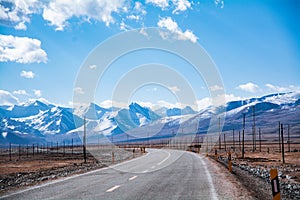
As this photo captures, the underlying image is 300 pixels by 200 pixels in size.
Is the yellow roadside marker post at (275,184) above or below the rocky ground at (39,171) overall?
above

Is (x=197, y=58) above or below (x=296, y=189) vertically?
above

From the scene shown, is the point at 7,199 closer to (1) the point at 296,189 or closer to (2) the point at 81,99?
(1) the point at 296,189

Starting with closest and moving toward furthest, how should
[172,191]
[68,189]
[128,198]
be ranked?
[128,198], [172,191], [68,189]

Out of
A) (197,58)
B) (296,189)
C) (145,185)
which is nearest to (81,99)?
(197,58)

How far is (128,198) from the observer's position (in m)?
11.8

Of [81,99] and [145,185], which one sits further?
[81,99]

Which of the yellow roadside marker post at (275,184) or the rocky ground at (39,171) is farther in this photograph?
the rocky ground at (39,171)

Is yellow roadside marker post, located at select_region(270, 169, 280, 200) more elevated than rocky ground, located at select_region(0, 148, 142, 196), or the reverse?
yellow roadside marker post, located at select_region(270, 169, 280, 200)

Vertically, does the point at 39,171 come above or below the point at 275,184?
below

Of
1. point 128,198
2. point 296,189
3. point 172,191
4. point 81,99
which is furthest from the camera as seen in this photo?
point 81,99

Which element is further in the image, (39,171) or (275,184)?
(39,171)

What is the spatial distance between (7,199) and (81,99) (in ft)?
82.7

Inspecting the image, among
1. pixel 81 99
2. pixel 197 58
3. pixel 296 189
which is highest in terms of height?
pixel 197 58

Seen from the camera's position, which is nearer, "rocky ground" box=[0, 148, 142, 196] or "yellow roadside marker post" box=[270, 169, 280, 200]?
"yellow roadside marker post" box=[270, 169, 280, 200]
